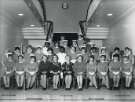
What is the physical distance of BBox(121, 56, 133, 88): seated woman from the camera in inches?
75.5

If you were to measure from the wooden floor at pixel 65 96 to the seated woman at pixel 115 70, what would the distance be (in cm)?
7

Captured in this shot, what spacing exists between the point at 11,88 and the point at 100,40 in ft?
2.18

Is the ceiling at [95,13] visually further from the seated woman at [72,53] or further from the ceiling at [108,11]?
the seated woman at [72,53]

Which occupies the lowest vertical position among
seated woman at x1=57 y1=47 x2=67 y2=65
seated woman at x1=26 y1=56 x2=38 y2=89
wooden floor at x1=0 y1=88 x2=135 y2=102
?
wooden floor at x1=0 y1=88 x2=135 y2=102

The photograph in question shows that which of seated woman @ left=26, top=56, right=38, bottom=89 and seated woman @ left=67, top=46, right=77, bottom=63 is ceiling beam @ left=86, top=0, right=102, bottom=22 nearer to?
seated woman @ left=67, top=46, right=77, bottom=63

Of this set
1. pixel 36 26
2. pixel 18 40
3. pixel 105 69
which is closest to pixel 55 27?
pixel 36 26

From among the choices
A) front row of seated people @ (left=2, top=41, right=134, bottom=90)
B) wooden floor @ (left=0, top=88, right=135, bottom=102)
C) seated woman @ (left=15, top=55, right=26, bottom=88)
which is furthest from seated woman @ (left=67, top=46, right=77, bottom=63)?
seated woman @ (left=15, top=55, right=26, bottom=88)

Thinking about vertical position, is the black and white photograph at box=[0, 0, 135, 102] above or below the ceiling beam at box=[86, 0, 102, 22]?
below

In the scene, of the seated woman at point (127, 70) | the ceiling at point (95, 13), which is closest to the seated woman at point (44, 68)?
the ceiling at point (95, 13)

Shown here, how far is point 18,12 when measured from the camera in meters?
1.88

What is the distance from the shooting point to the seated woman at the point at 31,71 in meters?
1.91

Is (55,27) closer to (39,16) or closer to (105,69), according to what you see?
(39,16)

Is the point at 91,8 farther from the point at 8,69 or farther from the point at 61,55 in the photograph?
the point at 8,69

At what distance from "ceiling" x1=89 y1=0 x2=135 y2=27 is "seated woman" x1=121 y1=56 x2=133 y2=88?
268mm
